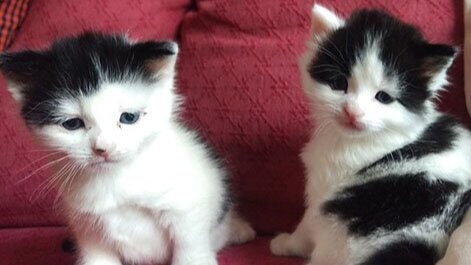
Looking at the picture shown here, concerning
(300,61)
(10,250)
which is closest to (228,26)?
(300,61)

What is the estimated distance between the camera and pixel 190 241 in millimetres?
1157

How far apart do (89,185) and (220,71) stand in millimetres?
495

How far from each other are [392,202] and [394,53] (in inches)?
10.6

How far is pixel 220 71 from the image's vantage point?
1459 millimetres

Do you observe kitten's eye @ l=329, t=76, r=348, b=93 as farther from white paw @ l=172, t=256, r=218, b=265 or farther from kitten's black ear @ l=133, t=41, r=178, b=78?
white paw @ l=172, t=256, r=218, b=265

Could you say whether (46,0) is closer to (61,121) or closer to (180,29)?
(180,29)

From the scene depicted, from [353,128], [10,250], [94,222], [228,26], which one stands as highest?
[353,128]

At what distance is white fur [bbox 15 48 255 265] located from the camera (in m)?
1.02

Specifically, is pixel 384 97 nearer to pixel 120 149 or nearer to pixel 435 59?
pixel 435 59

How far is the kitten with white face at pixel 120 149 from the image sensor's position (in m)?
1.02

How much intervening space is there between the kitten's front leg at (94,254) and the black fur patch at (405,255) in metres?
0.53

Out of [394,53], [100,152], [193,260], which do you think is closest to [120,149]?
[100,152]

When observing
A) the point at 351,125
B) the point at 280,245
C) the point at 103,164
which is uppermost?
the point at 351,125

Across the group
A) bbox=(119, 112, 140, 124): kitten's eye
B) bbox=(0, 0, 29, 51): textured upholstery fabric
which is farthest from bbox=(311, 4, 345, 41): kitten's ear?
bbox=(0, 0, 29, 51): textured upholstery fabric
